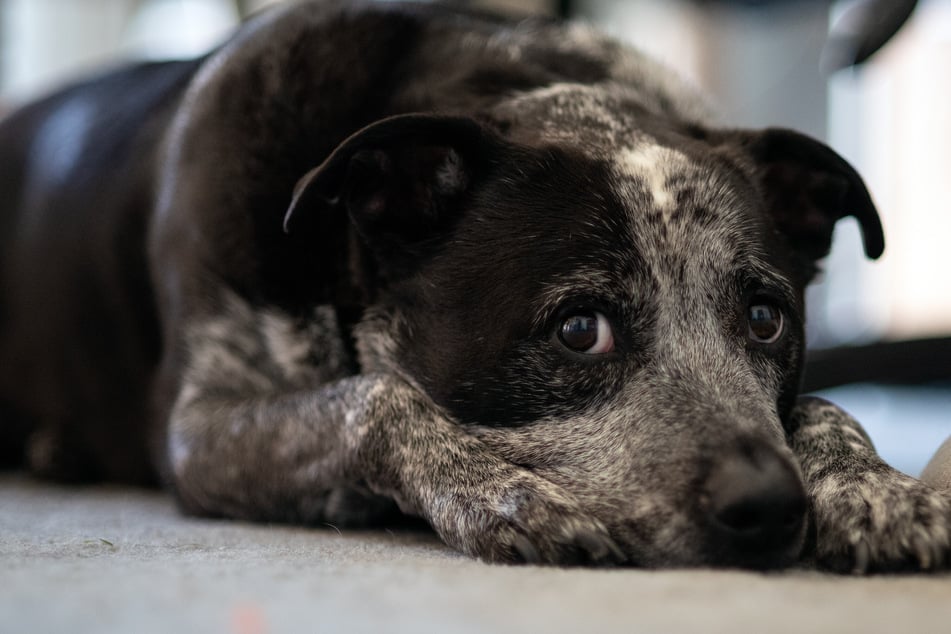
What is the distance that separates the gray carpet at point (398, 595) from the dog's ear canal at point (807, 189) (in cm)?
81

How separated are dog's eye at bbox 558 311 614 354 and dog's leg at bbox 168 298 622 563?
21 cm

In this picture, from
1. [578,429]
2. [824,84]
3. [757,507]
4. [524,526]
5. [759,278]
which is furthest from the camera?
[824,84]

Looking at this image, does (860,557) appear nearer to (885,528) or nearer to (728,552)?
(885,528)

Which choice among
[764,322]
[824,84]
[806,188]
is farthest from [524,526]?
[824,84]

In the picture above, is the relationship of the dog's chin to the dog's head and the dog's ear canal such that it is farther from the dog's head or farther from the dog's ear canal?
the dog's ear canal

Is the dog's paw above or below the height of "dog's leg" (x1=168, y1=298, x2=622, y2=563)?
above

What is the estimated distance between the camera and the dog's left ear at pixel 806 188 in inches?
70.2

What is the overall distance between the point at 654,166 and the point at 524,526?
658 millimetres

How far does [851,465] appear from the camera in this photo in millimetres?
1423

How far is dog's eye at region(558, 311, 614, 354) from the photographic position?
4.96 feet

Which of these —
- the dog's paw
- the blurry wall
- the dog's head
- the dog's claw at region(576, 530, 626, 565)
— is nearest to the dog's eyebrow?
the dog's head

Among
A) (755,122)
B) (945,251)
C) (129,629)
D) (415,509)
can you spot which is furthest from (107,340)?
(945,251)

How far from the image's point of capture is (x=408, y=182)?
5.49ft

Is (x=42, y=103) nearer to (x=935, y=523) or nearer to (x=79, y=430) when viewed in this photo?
(x=79, y=430)
